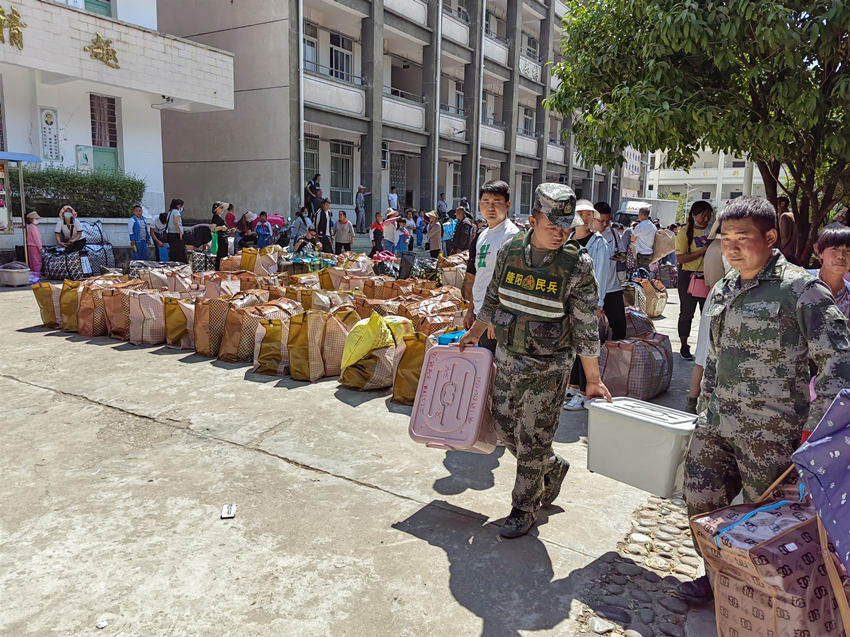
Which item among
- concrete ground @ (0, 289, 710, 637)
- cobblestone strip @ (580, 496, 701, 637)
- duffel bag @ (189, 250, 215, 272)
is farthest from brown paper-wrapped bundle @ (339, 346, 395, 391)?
duffel bag @ (189, 250, 215, 272)

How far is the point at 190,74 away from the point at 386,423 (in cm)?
1396

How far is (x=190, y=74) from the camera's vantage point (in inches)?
615

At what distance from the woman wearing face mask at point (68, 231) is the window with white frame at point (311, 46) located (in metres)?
9.56

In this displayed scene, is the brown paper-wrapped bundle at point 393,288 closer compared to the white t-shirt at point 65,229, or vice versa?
the brown paper-wrapped bundle at point 393,288

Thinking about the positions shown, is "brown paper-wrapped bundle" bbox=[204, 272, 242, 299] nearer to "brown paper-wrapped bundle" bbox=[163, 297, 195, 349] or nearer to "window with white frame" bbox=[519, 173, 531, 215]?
"brown paper-wrapped bundle" bbox=[163, 297, 195, 349]

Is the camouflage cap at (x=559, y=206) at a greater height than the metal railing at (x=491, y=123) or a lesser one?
lesser

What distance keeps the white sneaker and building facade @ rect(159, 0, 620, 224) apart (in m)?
11.3

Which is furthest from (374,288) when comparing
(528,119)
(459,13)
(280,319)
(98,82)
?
(528,119)

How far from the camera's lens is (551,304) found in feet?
9.87

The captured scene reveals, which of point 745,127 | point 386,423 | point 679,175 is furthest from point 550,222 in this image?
point 679,175

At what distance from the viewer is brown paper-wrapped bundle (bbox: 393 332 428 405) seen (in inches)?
205

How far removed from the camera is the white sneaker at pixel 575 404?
17.3 ft

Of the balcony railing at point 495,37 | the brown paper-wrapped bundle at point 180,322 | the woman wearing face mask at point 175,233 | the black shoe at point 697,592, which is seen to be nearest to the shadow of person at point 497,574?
the black shoe at point 697,592

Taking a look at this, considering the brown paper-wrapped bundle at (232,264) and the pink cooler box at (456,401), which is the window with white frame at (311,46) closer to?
the brown paper-wrapped bundle at (232,264)
